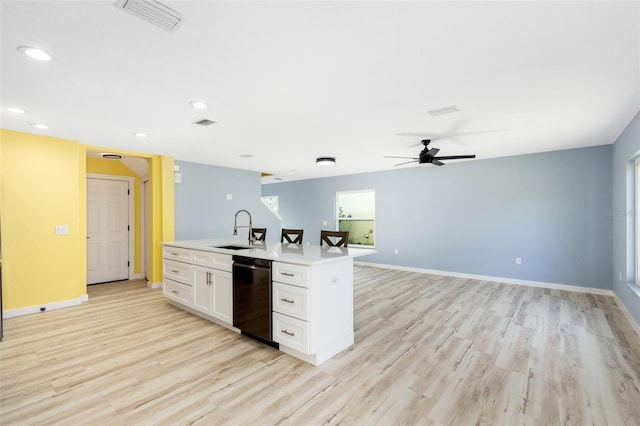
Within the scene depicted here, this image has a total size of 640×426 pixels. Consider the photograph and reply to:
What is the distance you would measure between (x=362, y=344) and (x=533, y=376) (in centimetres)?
142

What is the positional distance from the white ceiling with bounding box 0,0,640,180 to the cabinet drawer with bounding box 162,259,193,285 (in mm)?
1765

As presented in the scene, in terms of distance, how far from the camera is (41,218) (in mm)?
3936

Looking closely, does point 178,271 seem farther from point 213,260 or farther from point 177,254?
point 213,260

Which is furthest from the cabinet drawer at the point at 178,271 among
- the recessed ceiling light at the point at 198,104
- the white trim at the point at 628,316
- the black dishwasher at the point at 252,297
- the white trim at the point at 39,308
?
the white trim at the point at 628,316

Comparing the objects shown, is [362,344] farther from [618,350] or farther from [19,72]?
[19,72]

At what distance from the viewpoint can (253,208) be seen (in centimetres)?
702

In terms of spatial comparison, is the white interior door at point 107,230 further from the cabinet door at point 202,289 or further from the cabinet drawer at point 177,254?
the cabinet door at point 202,289

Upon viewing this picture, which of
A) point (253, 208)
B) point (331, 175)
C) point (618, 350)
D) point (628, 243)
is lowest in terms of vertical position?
point (618, 350)

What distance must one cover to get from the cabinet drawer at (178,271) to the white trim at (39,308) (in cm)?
143

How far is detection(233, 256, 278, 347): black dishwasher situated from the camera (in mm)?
2758

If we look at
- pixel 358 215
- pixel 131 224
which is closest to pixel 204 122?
pixel 131 224

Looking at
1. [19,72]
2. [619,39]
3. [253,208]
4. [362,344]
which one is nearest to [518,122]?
[619,39]

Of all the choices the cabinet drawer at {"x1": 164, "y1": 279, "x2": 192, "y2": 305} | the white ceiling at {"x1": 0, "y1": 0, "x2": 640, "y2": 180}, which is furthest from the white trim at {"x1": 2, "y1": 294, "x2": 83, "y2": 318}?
the white ceiling at {"x1": 0, "y1": 0, "x2": 640, "y2": 180}

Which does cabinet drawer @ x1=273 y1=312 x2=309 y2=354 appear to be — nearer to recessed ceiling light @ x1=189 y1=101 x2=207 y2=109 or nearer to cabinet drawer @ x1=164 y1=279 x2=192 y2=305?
cabinet drawer @ x1=164 y1=279 x2=192 y2=305
